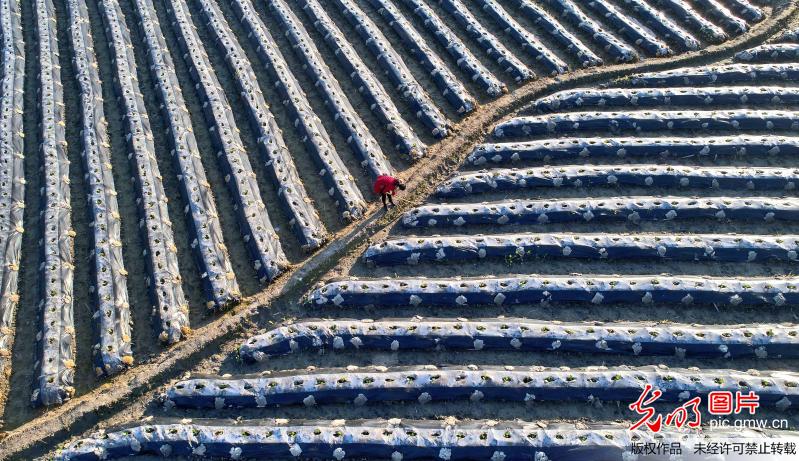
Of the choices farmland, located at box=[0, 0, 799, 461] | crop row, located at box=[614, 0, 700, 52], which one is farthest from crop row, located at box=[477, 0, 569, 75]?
crop row, located at box=[614, 0, 700, 52]

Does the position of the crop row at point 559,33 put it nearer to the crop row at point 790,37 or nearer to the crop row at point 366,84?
the crop row at point 366,84

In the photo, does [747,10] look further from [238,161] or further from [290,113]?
[238,161]

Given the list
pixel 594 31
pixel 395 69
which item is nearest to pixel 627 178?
pixel 594 31

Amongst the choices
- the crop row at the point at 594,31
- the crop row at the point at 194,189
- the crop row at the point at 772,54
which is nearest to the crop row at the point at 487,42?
the crop row at the point at 594,31

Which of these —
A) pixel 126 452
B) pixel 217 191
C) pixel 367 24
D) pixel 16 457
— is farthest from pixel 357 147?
pixel 16 457

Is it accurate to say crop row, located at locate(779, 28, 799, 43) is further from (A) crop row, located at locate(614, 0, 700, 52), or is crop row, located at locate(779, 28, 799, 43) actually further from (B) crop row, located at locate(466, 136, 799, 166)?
(B) crop row, located at locate(466, 136, 799, 166)

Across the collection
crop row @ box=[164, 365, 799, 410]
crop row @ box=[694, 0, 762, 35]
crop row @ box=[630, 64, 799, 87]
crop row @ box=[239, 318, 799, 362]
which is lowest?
crop row @ box=[164, 365, 799, 410]
